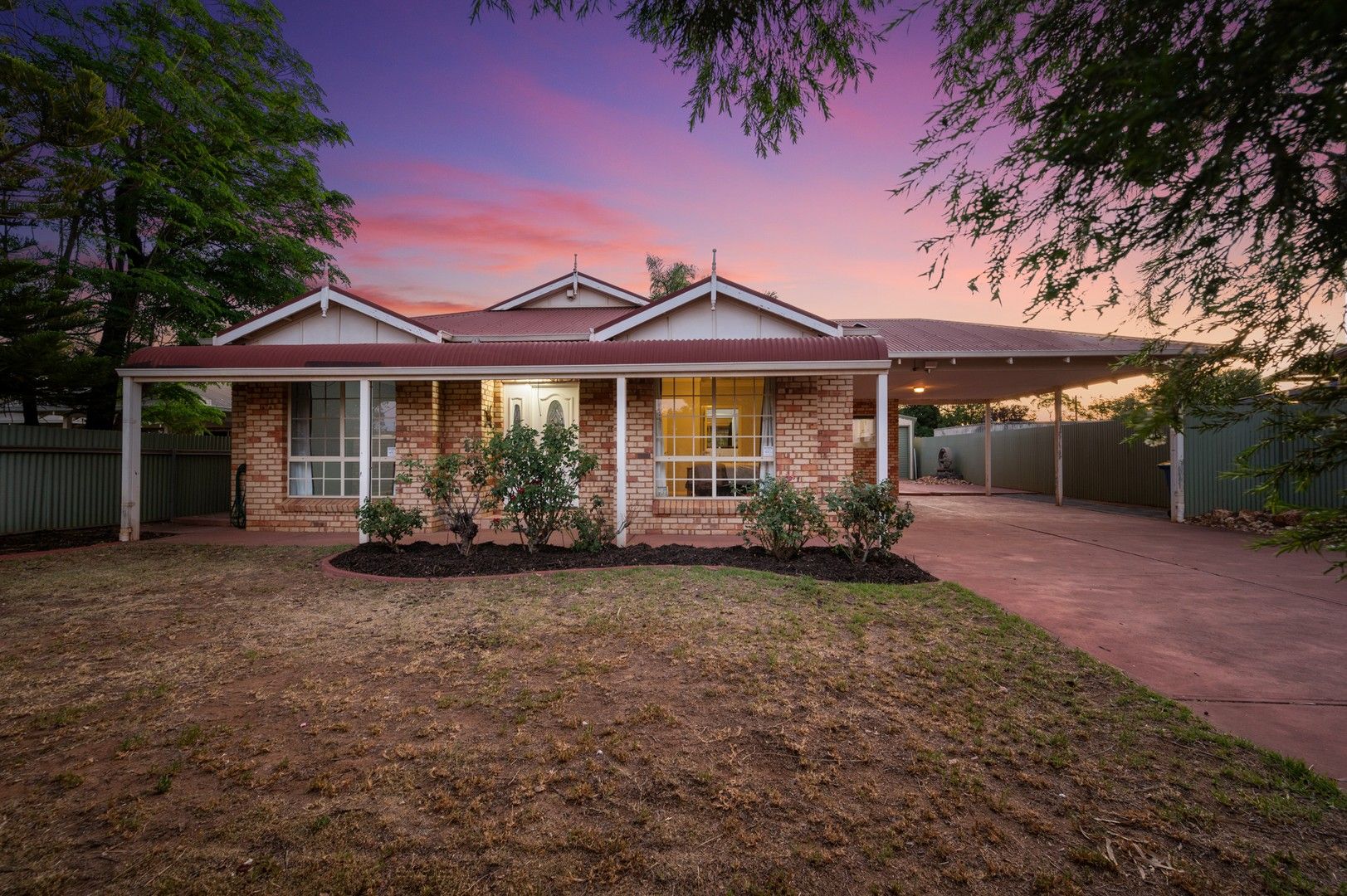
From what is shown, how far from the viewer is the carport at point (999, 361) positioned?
11406mm

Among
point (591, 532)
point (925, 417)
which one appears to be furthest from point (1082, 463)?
point (925, 417)

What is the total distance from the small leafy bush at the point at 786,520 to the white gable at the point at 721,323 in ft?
12.5

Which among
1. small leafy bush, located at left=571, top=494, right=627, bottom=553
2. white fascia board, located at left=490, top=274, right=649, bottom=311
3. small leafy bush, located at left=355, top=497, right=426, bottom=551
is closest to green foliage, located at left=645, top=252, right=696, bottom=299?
white fascia board, located at left=490, top=274, right=649, bottom=311

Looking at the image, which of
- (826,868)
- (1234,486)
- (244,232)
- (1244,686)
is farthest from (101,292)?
(1234,486)

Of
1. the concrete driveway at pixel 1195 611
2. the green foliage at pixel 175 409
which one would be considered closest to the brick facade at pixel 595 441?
the concrete driveway at pixel 1195 611

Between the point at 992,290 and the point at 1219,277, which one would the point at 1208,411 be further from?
the point at 992,290

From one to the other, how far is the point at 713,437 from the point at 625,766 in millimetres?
7525

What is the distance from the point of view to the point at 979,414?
36.0m

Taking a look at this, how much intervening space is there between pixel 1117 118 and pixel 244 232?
54.7 ft

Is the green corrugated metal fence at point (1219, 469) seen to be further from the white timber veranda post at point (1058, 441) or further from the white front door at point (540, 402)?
the white front door at point (540, 402)

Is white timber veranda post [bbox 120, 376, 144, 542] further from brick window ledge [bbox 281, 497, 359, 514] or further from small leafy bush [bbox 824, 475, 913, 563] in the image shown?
small leafy bush [bbox 824, 475, 913, 563]

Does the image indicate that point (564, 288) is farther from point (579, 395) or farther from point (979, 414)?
point (979, 414)

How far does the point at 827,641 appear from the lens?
4.29 metres

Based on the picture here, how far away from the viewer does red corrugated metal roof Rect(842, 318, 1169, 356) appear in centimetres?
1146
